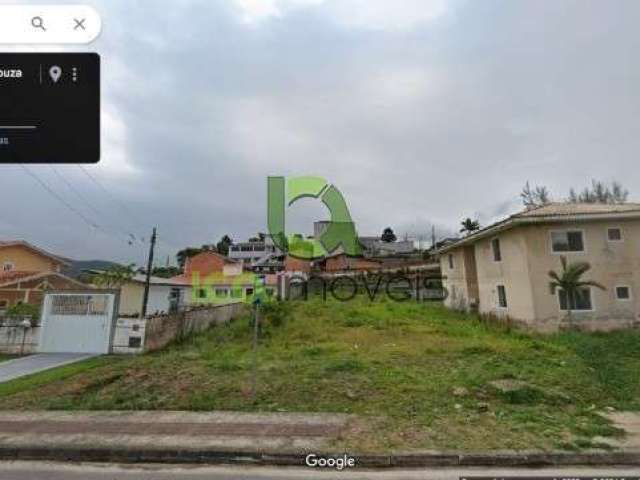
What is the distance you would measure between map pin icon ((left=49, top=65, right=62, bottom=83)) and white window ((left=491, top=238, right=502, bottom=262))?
58.1ft

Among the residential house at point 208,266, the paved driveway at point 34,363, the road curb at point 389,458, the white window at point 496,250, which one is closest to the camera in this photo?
the road curb at point 389,458

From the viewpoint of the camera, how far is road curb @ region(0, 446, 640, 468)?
4.92 meters

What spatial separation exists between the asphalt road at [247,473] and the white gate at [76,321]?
1032 centimetres

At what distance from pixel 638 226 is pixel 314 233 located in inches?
712

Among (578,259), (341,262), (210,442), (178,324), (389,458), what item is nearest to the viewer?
(389,458)

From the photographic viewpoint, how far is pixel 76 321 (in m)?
14.9

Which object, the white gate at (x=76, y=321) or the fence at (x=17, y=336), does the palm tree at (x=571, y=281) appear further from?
the fence at (x=17, y=336)

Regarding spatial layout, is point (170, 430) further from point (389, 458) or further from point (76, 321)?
point (76, 321)

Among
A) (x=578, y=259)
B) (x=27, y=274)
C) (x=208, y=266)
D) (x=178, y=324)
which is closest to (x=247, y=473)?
(x=178, y=324)

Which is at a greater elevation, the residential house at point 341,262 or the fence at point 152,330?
the residential house at point 341,262

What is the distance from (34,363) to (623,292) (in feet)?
65.5

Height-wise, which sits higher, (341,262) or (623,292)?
(341,262)

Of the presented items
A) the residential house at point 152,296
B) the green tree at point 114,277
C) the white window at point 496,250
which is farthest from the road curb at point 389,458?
the green tree at point 114,277

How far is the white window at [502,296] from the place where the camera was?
17688 mm
